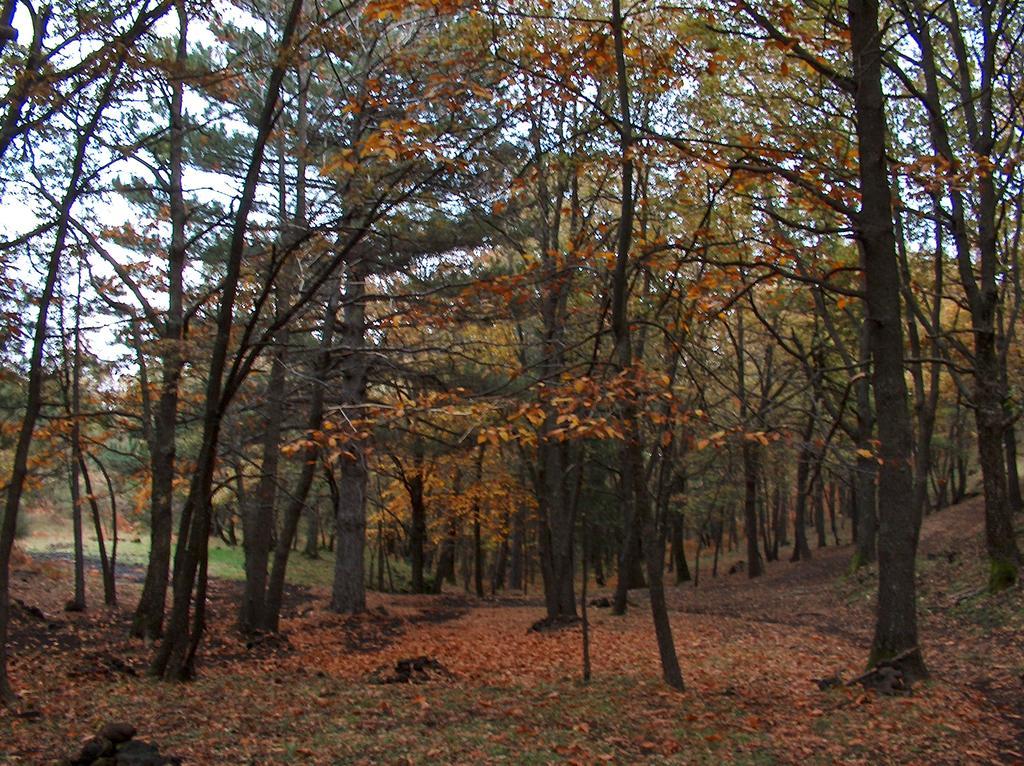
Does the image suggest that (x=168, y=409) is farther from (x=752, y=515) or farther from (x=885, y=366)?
(x=752, y=515)

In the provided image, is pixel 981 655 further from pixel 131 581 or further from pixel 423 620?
pixel 131 581

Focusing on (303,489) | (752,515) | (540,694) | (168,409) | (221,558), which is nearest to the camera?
(540,694)

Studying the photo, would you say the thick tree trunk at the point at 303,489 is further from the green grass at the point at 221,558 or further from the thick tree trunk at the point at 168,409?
the green grass at the point at 221,558

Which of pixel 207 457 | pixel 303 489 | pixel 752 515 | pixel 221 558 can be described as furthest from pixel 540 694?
pixel 221 558

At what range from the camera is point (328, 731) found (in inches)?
243

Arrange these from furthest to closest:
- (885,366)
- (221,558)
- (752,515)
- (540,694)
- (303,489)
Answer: (221,558) < (752,515) < (303,489) < (540,694) < (885,366)

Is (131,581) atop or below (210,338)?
below

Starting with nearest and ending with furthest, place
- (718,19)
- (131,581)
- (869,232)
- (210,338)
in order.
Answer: (869,232) < (718,19) < (210,338) < (131,581)

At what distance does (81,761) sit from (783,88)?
13.7 meters

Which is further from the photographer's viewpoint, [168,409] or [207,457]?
[168,409]

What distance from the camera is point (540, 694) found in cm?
795

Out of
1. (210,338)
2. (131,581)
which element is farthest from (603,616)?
(131,581)

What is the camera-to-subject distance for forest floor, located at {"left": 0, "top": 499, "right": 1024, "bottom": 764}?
18.6 ft

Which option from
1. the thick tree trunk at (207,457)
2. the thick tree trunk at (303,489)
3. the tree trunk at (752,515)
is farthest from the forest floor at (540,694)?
the tree trunk at (752,515)
